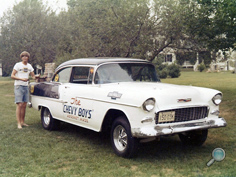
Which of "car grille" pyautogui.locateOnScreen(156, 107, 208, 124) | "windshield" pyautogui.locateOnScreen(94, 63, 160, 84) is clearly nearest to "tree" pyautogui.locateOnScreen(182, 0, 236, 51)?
"windshield" pyautogui.locateOnScreen(94, 63, 160, 84)

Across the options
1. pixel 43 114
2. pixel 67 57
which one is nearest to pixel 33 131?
pixel 43 114

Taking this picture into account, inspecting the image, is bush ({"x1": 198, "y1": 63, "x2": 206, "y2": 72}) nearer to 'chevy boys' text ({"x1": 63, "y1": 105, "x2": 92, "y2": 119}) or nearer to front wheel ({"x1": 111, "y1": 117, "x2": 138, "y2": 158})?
'chevy boys' text ({"x1": 63, "y1": 105, "x2": 92, "y2": 119})

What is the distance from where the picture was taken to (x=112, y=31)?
591 inches

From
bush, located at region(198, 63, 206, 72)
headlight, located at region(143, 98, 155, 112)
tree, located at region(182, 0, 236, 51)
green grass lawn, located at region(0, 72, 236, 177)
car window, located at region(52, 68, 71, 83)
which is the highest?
tree, located at region(182, 0, 236, 51)

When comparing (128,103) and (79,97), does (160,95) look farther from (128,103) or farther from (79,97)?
(79,97)

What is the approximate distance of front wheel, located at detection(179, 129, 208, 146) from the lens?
6.48 metres

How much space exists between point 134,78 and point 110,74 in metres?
0.55

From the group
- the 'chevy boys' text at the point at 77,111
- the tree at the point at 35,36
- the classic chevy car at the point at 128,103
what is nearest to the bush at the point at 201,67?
the tree at the point at 35,36

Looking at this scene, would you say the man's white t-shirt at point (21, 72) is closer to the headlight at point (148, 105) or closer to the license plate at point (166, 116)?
the headlight at point (148, 105)

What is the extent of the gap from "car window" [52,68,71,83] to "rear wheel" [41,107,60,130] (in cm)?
87

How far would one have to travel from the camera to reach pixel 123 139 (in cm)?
590

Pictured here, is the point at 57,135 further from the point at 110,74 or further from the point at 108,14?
the point at 108,14

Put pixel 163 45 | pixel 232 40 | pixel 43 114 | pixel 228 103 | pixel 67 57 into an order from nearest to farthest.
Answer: pixel 43 114, pixel 228 103, pixel 232 40, pixel 163 45, pixel 67 57

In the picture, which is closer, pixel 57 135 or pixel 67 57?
pixel 57 135
